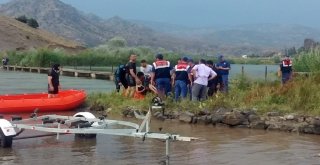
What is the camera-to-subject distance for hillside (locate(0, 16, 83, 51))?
111838 mm

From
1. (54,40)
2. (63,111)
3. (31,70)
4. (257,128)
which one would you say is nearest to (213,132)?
(257,128)

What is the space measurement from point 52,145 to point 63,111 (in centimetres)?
709

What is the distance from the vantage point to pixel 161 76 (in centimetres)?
1897

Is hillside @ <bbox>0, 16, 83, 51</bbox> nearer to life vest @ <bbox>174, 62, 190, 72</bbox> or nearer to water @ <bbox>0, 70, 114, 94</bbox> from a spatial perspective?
water @ <bbox>0, 70, 114, 94</bbox>

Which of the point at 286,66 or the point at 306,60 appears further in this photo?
the point at 306,60

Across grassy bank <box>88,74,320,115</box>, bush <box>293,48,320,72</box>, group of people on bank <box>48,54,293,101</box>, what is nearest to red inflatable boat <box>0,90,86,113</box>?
group of people on bank <box>48,54,293,101</box>

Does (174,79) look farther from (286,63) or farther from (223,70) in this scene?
(286,63)

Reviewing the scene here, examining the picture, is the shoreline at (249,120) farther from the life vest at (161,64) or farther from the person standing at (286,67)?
the person standing at (286,67)

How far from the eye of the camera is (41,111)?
19.7 metres

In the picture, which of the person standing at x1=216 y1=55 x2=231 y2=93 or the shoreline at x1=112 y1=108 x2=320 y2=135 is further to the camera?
the person standing at x1=216 y1=55 x2=231 y2=93

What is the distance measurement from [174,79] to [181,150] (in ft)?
23.7

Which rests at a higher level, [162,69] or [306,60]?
[306,60]

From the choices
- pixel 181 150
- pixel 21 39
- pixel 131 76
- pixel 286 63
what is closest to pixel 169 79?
pixel 131 76

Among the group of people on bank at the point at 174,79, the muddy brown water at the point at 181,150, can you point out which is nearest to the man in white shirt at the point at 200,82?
the group of people on bank at the point at 174,79
